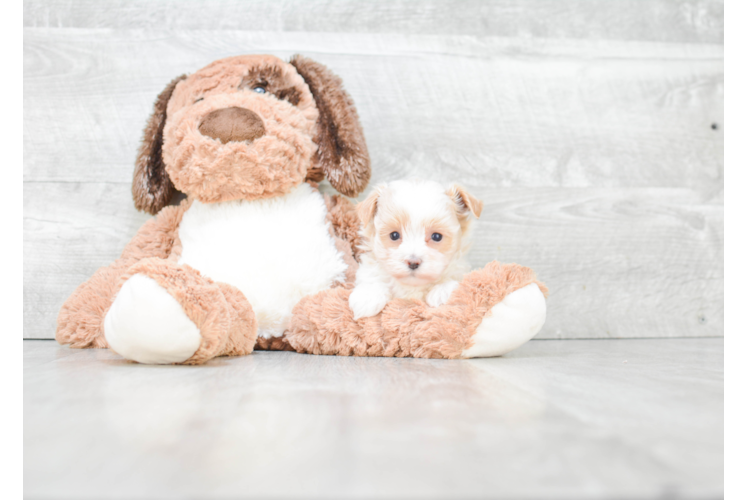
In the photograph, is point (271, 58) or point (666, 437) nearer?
point (666, 437)

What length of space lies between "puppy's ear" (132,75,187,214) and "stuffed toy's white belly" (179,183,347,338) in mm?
105

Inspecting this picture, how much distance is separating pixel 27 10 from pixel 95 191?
501 mm

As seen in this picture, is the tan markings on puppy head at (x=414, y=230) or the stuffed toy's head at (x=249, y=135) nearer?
the tan markings on puppy head at (x=414, y=230)

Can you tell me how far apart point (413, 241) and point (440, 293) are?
0.12 metres

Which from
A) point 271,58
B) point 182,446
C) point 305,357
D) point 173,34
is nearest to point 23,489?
point 182,446

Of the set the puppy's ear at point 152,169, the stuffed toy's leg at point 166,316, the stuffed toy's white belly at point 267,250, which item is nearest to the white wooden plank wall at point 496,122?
the puppy's ear at point 152,169

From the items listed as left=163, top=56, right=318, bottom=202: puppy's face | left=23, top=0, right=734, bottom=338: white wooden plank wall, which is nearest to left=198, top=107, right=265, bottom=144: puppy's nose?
left=163, top=56, right=318, bottom=202: puppy's face

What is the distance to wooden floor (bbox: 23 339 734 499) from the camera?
0.39 m

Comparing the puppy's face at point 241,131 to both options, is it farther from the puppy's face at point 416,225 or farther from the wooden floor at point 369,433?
the wooden floor at point 369,433

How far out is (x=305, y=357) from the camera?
103cm

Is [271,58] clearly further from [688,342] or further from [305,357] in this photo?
[688,342]

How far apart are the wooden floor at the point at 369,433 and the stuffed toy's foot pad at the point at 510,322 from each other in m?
0.13

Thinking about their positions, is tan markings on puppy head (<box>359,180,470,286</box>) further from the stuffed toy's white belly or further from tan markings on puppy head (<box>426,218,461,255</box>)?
the stuffed toy's white belly

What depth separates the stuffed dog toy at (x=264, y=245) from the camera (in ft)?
3.17
